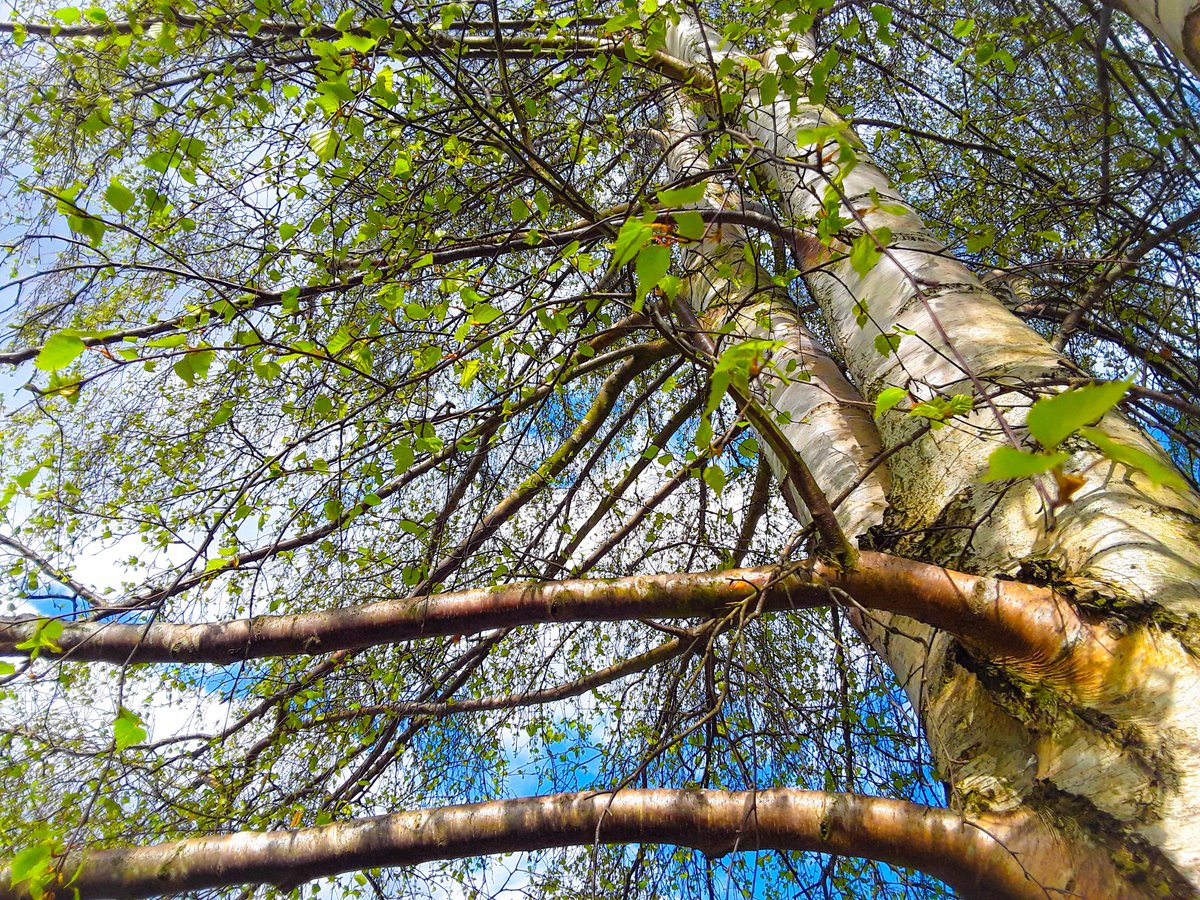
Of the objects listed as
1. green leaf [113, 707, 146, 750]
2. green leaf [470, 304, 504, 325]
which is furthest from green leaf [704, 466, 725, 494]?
green leaf [113, 707, 146, 750]

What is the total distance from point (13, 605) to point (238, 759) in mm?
1022

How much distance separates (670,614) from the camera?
1502mm

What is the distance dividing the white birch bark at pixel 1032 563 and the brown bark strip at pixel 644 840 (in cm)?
11

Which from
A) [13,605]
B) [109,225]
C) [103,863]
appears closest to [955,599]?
[109,225]

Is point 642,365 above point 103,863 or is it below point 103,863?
above

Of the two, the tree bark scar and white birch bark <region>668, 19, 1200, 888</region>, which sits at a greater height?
the tree bark scar

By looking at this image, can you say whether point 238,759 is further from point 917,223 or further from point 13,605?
point 917,223

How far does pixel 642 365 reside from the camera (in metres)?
3.22

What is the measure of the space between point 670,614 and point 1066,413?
109cm

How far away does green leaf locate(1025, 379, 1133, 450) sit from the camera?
1.60 feet

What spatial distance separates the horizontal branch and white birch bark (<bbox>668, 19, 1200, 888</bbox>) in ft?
0.22

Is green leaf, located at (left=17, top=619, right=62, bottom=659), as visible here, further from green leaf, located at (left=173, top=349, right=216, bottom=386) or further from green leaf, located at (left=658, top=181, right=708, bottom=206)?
green leaf, located at (left=658, top=181, right=708, bottom=206)

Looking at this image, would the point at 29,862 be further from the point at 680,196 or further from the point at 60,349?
the point at 680,196

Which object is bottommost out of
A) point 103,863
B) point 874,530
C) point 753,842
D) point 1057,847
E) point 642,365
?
point 1057,847
